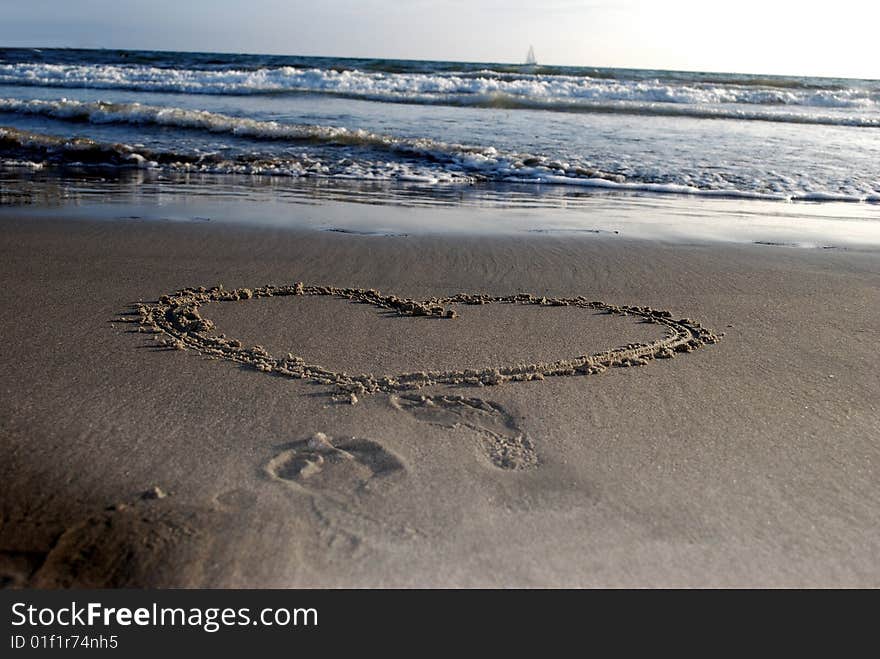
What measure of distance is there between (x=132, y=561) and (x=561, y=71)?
87.6 feet

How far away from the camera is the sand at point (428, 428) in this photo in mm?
1518

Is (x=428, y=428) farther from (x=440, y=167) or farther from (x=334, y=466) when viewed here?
(x=440, y=167)

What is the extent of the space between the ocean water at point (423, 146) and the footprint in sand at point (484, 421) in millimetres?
3918

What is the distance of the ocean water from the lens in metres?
6.71

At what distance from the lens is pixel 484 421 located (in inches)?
82.9

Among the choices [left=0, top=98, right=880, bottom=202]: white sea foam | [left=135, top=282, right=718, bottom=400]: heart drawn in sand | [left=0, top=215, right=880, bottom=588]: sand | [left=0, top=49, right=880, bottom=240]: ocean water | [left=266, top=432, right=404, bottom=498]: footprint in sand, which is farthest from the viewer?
[left=0, top=98, right=880, bottom=202]: white sea foam

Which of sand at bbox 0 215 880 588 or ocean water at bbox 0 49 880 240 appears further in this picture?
ocean water at bbox 0 49 880 240

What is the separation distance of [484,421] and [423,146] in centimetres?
718

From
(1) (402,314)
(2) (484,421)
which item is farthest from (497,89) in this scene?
(2) (484,421)

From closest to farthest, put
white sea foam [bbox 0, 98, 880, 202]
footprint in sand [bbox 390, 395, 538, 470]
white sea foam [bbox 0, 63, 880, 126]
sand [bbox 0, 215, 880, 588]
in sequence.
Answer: sand [bbox 0, 215, 880, 588], footprint in sand [bbox 390, 395, 538, 470], white sea foam [bbox 0, 98, 880, 202], white sea foam [bbox 0, 63, 880, 126]

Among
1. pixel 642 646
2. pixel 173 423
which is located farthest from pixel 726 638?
pixel 173 423

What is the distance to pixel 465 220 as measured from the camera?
16.8ft

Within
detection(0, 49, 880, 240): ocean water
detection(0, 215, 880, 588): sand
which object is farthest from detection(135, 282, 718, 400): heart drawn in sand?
detection(0, 49, 880, 240): ocean water

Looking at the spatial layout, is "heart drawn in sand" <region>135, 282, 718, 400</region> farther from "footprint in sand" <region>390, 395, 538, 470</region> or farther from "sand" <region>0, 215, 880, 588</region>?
"footprint in sand" <region>390, 395, 538, 470</region>
